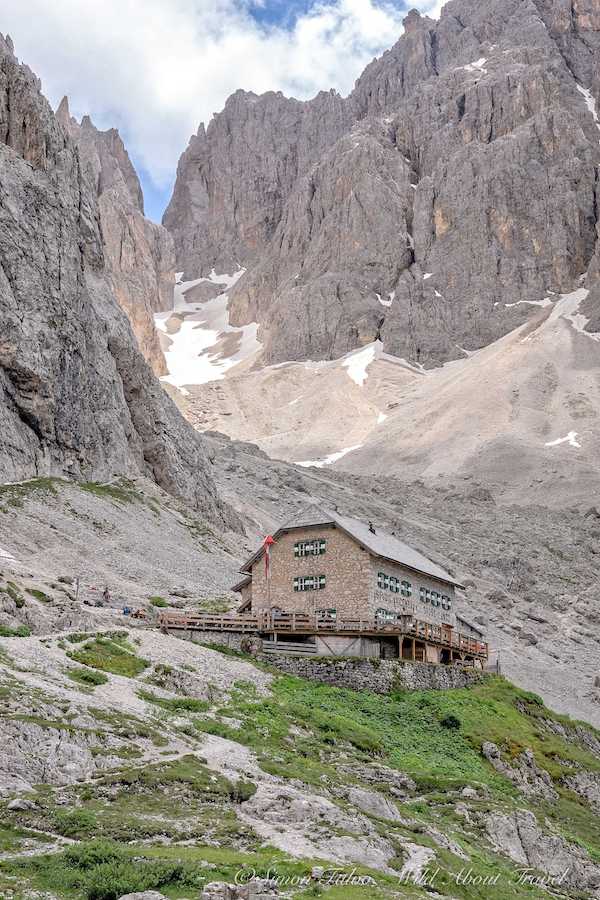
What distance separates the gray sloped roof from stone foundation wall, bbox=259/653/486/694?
635cm

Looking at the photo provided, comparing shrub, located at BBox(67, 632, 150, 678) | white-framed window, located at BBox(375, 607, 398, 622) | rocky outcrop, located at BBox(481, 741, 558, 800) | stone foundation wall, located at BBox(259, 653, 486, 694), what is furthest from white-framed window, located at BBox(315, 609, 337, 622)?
shrub, located at BBox(67, 632, 150, 678)

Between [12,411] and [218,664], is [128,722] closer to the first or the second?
[218,664]

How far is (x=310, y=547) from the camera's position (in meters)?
46.7

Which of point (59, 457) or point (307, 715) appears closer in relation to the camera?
point (307, 715)

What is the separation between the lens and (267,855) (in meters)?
17.3

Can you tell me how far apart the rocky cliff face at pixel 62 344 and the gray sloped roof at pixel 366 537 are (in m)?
28.3

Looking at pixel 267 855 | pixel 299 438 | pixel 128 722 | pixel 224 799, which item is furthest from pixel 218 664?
pixel 299 438

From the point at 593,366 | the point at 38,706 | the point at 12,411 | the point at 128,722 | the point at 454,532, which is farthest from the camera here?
the point at 593,366

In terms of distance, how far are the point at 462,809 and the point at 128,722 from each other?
978cm

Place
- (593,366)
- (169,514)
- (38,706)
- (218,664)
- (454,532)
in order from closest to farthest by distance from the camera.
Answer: (38,706), (218,664), (169,514), (454,532), (593,366)

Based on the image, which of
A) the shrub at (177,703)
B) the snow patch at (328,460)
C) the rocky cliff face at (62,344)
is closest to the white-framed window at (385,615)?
the shrub at (177,703)

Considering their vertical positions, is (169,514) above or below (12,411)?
below

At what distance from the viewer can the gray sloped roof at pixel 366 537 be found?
147ft

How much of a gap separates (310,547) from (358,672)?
9.33 m
